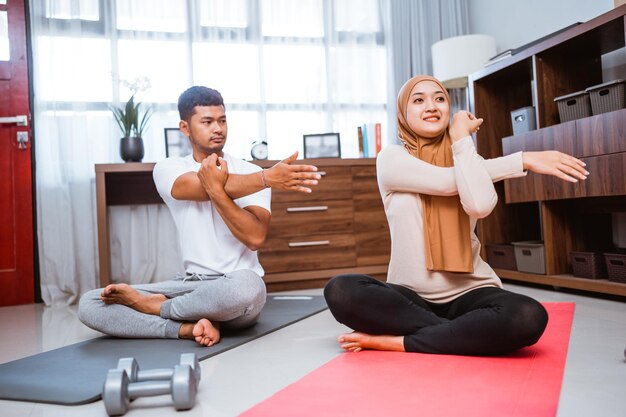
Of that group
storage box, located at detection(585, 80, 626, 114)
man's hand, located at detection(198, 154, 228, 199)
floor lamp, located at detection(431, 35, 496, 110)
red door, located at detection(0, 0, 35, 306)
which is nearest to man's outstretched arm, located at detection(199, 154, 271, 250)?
man's hand, located at detection(198, 154, 228, 199)

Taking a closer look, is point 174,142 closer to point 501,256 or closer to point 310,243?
point 310,243

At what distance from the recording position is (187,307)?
1.93 meters

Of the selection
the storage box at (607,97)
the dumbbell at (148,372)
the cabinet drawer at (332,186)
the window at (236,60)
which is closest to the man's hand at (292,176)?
the dumbbell at (148,372)

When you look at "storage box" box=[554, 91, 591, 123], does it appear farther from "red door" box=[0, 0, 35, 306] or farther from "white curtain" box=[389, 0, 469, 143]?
"red door" box=[0, 0, 35, 306]

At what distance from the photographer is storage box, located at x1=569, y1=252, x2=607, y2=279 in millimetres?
2625

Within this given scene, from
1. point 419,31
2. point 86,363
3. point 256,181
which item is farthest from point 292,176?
point 419,31

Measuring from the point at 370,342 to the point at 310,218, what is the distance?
186 centimetres

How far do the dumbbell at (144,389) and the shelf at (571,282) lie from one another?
201cm

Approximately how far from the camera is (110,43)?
12.2 ft

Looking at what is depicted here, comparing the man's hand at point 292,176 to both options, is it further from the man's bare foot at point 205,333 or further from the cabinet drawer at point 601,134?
the cabinet drawer at point 601,134

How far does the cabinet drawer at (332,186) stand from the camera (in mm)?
3518

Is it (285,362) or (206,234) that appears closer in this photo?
(285,362)

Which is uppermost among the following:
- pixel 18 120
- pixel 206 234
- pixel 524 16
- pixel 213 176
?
pixel 524 16

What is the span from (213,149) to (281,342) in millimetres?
804
